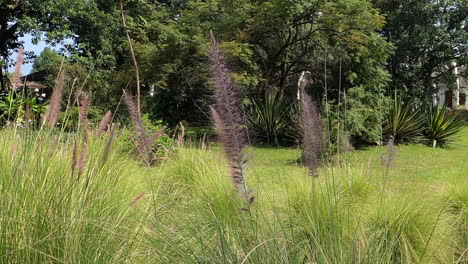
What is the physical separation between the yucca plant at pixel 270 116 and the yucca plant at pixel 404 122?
9.07 ft

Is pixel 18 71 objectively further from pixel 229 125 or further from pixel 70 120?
pixel 229 125

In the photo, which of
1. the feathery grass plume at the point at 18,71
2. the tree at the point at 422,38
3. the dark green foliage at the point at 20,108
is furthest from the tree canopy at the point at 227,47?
the feathery grass plume at the point at 18,71

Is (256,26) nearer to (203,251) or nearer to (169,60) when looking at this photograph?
(169,60)

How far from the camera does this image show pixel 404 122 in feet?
39.4

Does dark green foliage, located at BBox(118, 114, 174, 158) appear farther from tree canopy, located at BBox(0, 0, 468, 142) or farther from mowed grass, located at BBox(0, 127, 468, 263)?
tree canopy, located at BBox(0, 0, 468, 142)

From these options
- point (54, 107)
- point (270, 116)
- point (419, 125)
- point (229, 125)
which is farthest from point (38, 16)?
point (229, 125)

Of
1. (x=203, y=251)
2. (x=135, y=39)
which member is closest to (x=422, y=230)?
(x=203, y=251)

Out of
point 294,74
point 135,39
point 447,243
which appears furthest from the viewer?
point 135,39

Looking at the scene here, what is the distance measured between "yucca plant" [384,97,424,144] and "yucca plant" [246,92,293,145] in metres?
2.76

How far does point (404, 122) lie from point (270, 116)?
3.90m

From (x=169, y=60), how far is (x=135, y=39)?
2956 mm

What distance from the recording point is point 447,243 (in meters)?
2.81

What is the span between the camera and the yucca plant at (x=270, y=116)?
1173cm

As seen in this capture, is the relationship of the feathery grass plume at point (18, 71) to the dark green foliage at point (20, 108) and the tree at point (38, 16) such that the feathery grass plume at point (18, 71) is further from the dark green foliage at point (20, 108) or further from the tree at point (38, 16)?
the tree at point (38, 16)
